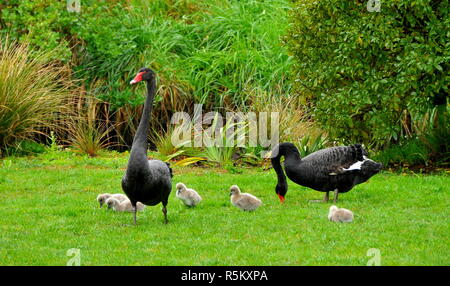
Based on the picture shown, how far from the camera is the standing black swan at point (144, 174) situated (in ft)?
26.1

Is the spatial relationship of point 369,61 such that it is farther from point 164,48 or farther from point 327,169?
point 164,48

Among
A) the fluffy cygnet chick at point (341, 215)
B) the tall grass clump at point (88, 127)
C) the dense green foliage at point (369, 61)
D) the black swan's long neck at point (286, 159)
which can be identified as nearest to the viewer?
the fluffy cygnet chick at point (341, 215)

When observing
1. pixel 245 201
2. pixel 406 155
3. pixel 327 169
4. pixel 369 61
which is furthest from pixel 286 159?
pixel 406 155

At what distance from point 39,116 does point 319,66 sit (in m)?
5.45

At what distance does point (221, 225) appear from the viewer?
8.50m

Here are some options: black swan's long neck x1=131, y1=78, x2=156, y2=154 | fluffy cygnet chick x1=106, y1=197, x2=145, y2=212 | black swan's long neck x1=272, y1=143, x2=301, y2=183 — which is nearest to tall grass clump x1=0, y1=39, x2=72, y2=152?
fluffy cygnet chick x1=106, y1=197, x2=145, y2=212

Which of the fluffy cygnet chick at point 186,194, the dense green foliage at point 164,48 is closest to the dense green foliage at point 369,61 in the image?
the dense green foliage at point 164,48

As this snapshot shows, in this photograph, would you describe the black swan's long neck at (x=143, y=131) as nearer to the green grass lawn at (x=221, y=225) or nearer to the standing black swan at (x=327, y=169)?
the green grass lawn at (x=221, y=225)

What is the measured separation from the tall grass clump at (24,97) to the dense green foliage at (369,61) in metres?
4.88

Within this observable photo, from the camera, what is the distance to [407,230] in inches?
321

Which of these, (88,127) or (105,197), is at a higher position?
(105,197)

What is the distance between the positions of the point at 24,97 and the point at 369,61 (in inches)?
254
